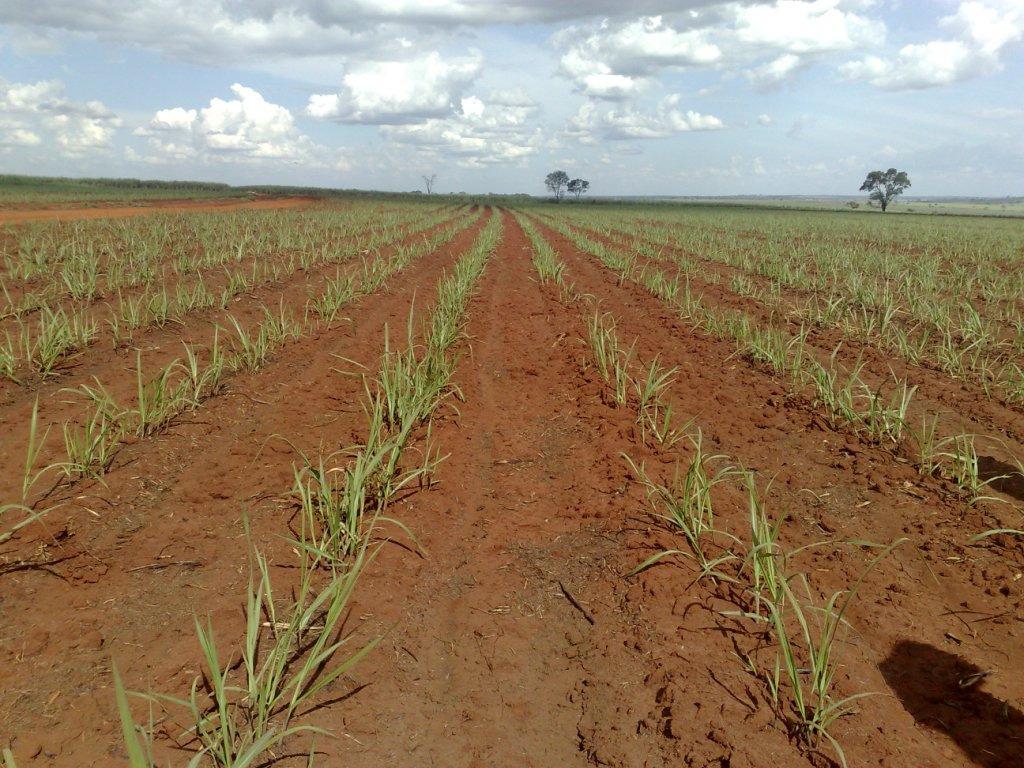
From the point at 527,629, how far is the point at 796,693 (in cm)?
94

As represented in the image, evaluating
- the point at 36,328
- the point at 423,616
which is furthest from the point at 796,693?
the point at 36,328

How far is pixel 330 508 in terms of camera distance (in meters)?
2.42

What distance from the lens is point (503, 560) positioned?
2662 mm

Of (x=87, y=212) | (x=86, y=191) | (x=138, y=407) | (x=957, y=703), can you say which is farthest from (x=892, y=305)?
(x=86, y=191)

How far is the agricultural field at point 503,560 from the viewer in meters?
1.75

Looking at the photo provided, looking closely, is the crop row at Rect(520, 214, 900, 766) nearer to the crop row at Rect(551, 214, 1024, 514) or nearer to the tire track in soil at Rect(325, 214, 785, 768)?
the tire track in soil at Rect(325, 214, 785, 768)

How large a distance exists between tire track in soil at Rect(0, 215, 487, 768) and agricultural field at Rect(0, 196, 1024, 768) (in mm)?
12

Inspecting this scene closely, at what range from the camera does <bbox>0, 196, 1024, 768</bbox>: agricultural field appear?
5.75 feet

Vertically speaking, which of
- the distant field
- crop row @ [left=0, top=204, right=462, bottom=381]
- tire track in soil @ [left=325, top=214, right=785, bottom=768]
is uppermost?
the distant field

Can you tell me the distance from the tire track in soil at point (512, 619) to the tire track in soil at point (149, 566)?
1.85ft

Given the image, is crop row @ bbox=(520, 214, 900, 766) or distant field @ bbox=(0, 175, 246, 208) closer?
crop row @ bbox=(520, 214, 900, 766)

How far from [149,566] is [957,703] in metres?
3.03

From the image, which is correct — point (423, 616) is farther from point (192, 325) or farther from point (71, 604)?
point (192, 325)

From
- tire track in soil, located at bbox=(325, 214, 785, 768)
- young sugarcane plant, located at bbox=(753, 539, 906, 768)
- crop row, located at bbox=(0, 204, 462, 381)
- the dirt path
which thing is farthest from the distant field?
young sugarcane plant, located at bbox=(753, 539, 906, 768)
